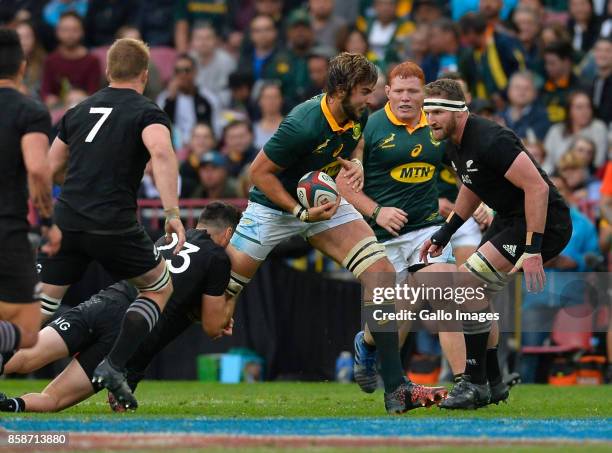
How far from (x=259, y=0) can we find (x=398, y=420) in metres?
11.5

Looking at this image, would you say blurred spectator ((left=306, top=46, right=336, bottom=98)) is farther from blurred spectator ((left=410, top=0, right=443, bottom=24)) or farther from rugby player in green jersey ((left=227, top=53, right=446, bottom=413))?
rugby player in green jersey ((left=227, top=53, right=446, bottom=413))

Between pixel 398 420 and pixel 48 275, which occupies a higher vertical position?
pixel 48 275

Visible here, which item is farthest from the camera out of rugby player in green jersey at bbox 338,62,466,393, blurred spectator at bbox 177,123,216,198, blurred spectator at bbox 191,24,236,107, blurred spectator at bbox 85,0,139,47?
blurred spectator at bbox 85,0,139,47

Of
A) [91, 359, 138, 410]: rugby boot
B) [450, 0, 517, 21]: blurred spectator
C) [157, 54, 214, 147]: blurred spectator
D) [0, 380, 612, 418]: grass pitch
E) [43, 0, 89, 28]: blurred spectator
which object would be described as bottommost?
[0, 380, 612, 418]: grass pitch

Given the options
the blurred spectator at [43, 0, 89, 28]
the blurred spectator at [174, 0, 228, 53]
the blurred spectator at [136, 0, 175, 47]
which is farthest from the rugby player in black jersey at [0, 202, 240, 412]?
the blurred spectator at [43, 0, 89, 28]

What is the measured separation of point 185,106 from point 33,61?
276 cm

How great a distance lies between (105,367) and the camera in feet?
28.5

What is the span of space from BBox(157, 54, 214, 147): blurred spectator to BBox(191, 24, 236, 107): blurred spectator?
0.64 meters

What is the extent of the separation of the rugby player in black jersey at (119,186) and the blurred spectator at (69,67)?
9443mm

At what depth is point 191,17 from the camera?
19594 mm

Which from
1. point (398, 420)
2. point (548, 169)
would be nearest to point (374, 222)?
point (398, 420)

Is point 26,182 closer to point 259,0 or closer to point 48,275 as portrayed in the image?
point 48,275

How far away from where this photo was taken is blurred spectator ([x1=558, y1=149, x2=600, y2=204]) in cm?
1527

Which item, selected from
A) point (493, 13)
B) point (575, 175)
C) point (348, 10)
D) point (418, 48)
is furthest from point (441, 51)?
point (348, 10)
